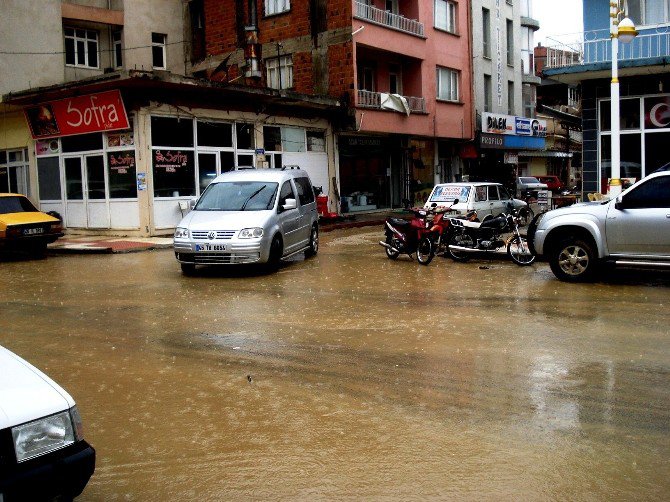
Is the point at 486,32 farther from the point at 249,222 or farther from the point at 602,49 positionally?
the point at 249,222

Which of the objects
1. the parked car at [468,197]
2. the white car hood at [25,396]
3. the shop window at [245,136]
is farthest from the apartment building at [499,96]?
the white car hood at [25,396]

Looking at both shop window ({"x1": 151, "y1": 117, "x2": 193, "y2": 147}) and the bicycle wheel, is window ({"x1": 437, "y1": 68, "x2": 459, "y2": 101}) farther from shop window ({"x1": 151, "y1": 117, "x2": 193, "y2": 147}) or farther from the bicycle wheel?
the bicycle wheel

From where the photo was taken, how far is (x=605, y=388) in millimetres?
6129

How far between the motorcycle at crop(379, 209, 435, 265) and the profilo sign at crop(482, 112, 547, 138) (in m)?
22.8

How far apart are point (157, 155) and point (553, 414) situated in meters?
19.3

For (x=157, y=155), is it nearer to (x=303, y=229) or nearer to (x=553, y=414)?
(x=303, y=229)

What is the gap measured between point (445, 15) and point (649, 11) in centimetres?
1745

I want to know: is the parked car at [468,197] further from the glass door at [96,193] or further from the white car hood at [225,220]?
the glass door at [96,193]

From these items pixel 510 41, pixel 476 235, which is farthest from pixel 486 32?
pixel 476 235

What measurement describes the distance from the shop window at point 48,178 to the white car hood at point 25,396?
76.6 ft

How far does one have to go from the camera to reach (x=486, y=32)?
39.6 metres

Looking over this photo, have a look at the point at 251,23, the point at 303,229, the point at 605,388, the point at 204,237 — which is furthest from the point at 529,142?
the point at 605,388

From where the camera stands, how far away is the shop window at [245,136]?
26.1m

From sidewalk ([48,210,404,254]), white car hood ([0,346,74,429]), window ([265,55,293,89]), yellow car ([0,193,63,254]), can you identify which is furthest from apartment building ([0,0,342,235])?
white car hood ([0,346,74,429])
